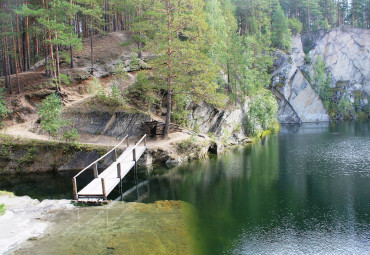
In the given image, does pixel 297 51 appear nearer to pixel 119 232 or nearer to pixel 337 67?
pixel 337 67

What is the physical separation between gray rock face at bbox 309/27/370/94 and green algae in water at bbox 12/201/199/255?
72.8 metres

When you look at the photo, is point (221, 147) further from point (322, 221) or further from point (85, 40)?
point (85, 40)

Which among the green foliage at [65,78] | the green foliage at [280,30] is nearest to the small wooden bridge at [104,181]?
the green foliage at [65,78]

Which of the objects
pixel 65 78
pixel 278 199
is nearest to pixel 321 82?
pixel 278 199

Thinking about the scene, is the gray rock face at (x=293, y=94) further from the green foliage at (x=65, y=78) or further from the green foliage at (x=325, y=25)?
the green foliage at (x=65, y=78)

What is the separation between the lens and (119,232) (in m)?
10.5

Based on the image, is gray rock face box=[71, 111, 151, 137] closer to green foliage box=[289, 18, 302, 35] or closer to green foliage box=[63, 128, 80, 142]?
green foliage box=[63, 128, 80, 142]

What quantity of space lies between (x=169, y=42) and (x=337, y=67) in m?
64.7

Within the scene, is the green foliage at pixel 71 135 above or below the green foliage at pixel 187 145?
above

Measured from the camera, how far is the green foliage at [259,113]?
4006 cm

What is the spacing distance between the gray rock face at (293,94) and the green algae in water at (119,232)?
Result: 54.0m

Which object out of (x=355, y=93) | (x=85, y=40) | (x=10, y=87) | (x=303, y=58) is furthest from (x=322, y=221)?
(x=355, y=93)

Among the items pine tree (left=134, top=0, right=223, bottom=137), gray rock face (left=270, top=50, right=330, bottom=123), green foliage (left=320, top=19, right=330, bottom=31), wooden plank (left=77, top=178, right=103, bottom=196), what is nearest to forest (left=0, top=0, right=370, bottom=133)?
pine tree (left=134, top=0, right=223, bottom=137)

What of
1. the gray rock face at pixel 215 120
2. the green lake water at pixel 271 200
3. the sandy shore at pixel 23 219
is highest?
the gray rock face at pixel 215 120
